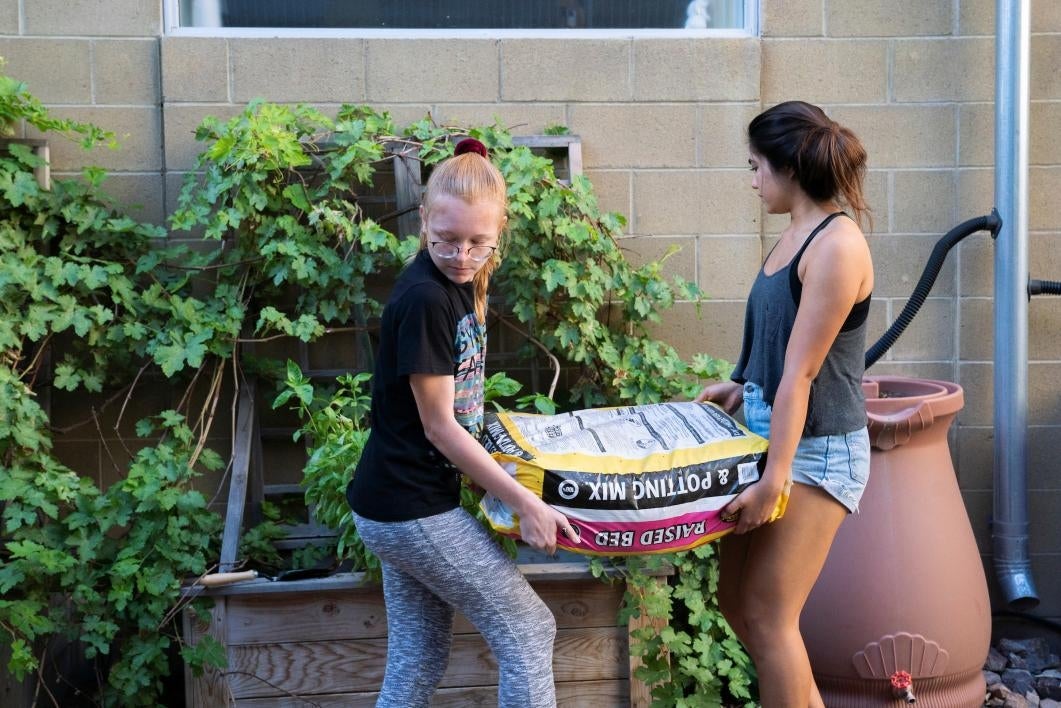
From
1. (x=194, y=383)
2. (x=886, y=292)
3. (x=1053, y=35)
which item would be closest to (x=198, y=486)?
(x=194, y=383)

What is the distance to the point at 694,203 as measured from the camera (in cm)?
362

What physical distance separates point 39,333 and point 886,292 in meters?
2.67

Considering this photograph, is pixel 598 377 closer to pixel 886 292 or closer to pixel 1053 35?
pixel 886 292

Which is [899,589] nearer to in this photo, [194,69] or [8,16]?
[194,69]

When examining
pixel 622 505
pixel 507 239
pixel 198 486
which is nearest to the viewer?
pixel 622 505

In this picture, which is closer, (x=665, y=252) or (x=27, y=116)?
(x=27, y=116)

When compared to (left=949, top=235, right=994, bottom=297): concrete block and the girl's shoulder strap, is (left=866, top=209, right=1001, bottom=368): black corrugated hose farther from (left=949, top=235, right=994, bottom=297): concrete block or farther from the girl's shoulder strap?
the girl's shoulder strap

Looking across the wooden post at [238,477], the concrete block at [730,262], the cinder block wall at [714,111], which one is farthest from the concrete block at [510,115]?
the wooden post at [238,477]

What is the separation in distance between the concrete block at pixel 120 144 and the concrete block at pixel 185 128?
0.05 m


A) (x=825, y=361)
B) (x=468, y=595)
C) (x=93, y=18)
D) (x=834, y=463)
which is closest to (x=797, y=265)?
(x=825, y=361)

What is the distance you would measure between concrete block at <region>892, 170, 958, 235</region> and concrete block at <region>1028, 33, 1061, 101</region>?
0.40 metres

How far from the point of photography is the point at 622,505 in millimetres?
1998

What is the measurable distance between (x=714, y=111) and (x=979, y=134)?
0.91 metres

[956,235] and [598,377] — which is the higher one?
[956,235]
